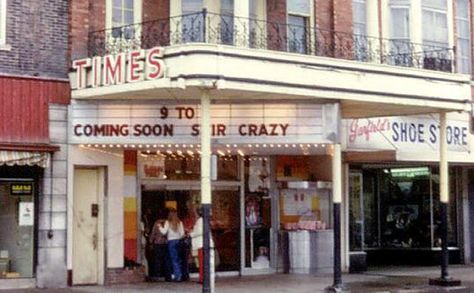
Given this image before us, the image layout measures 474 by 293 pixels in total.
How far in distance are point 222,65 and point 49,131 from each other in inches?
169

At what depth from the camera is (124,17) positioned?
1950cm

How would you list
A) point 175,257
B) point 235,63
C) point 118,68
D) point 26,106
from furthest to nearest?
point 175,257 < point 26,106 < point 118,68 < point 235,63

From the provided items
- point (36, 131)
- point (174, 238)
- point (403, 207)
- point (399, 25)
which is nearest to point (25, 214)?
point (36, 131)

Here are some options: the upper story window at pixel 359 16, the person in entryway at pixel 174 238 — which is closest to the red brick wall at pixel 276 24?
the upper story window at pixel 359 16

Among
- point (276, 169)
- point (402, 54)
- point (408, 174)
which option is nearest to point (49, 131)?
point (276, 169)

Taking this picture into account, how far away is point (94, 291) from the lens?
58.7 ft

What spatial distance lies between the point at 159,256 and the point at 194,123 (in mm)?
3372

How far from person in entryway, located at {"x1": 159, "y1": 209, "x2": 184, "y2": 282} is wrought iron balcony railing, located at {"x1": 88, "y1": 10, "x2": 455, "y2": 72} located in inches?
161

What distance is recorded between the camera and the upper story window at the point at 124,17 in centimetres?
1902

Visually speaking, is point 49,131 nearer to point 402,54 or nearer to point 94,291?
point 94,291

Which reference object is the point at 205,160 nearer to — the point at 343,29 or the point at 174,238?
the point at 174,238

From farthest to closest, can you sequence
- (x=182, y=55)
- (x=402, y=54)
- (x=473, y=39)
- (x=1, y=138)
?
(x=473, y=39)
(x=402, y=54)
(x=1, y=138)
(x=182, y=55)

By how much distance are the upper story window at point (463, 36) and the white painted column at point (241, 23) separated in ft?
27.7

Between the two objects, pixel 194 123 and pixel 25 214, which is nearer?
pixel 25 214
